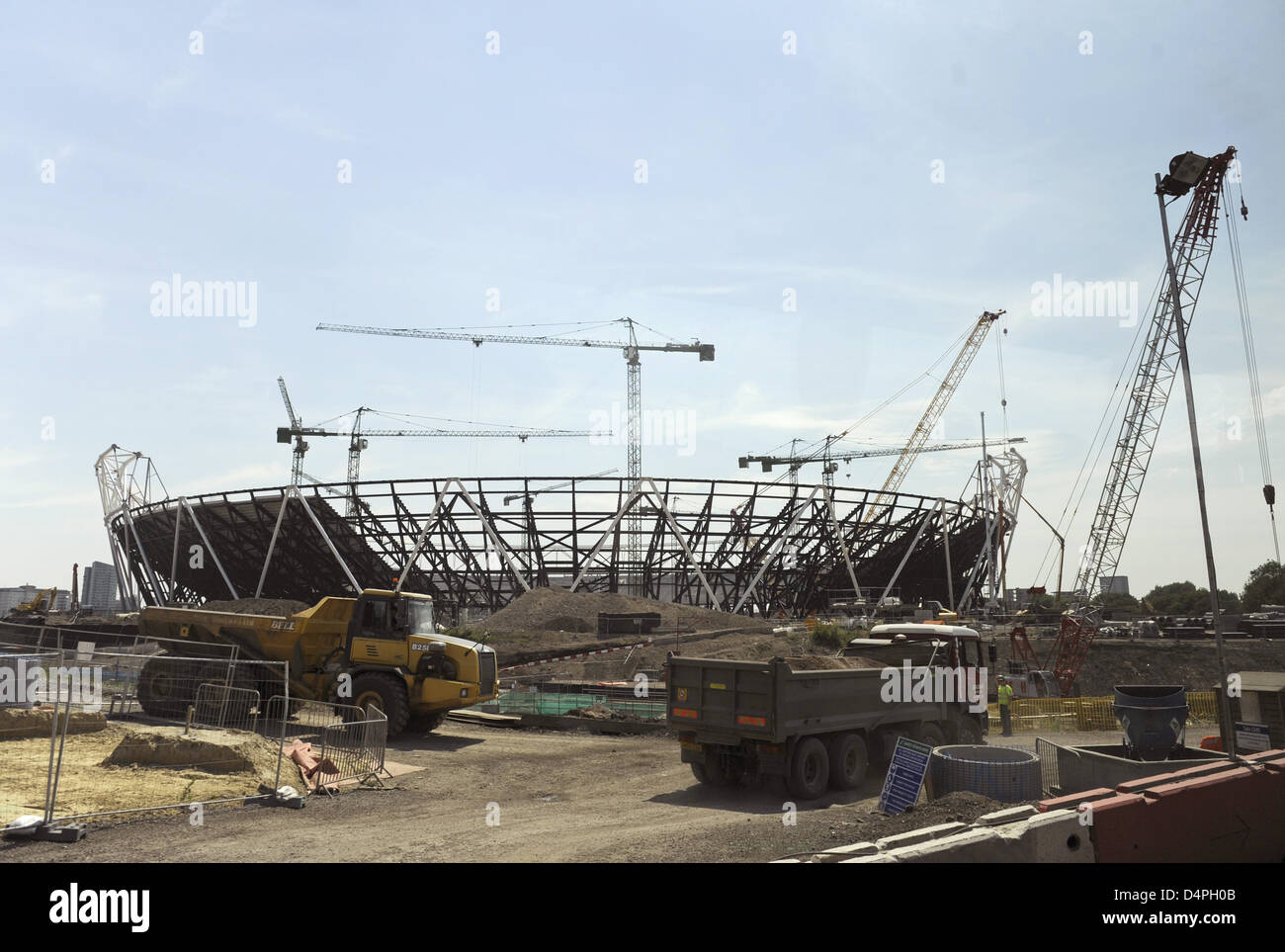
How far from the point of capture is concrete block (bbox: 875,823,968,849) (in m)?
5.68

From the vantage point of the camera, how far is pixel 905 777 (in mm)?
9234

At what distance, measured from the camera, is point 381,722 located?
12.8 meters

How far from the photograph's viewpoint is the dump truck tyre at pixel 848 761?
1168 cm

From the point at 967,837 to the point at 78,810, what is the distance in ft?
28.0

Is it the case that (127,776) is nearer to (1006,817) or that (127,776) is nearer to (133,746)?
(133,746)

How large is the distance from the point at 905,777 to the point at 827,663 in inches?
137

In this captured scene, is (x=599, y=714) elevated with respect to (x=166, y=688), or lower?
lower

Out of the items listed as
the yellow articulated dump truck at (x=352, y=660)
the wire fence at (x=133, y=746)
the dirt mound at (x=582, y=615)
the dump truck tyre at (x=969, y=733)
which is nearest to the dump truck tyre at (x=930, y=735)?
the dump truck tyre at (x=969, y=733)

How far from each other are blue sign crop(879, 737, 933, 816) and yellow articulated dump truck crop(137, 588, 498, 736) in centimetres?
874

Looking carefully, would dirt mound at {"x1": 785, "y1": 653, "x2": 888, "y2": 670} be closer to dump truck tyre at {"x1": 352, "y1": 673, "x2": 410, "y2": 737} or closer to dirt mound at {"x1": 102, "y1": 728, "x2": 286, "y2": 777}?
dirt mound at {"x1": 102, "y1": 728, "x2": 286, "y2": 777}

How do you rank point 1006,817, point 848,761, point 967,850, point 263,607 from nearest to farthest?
1. point 967,850
2. point 1006,817
3. point 848,761
4. point 263,607

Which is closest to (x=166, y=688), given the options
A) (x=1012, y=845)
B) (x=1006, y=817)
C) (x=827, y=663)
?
(x=827, y=663)

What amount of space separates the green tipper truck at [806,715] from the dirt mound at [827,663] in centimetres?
6
